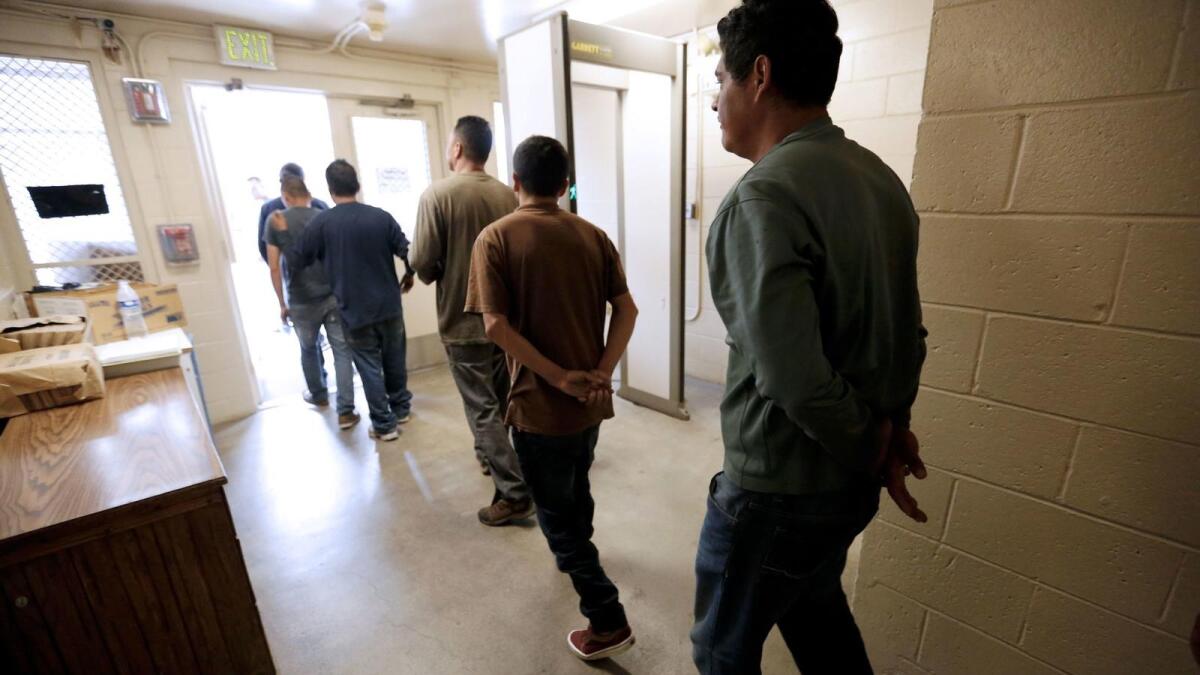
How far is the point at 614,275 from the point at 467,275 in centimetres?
92

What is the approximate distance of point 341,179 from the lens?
2.86 meters

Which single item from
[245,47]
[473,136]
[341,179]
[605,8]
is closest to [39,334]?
[341,179]

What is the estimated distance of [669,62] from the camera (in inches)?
113

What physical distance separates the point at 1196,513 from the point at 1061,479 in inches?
7.7

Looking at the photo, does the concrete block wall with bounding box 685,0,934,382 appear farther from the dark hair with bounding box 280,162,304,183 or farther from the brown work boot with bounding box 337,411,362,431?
the brown work boot with bounding box 337,411,362,431

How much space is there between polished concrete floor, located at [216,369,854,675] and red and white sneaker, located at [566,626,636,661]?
0.05m

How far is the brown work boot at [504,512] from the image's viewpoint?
232 centimetres

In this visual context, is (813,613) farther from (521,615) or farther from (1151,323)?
(521,615)

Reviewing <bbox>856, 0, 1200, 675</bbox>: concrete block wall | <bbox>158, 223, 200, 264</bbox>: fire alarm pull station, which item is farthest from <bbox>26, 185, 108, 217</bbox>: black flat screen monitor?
<bbox>856, 0, 1200, 675</bbox>: concrete block wall

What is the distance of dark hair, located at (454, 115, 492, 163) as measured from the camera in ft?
7.16

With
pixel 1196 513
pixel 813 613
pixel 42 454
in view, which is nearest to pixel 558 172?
pixel 813 613

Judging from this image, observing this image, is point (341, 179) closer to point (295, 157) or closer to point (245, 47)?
point (245, 47)

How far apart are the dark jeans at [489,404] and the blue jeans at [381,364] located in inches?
39.1

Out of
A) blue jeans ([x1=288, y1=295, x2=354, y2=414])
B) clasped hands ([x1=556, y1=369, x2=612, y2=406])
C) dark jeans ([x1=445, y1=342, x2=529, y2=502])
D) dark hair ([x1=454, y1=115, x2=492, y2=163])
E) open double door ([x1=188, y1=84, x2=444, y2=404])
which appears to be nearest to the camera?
clasped hands ([x1=556, y1=369, x2=612, y2=406])
